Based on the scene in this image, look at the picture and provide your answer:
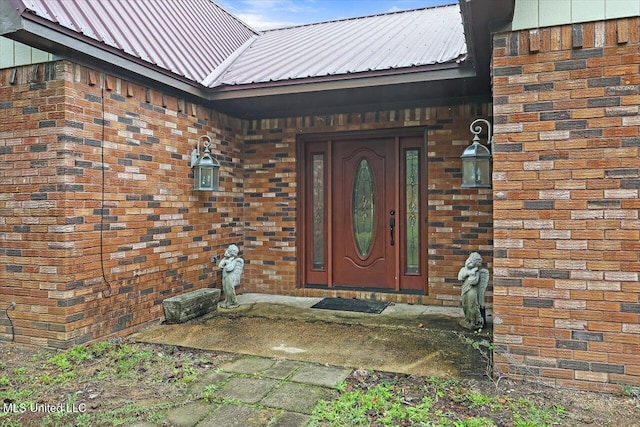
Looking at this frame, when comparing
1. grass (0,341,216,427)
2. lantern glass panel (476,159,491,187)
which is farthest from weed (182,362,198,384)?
lantern glass panel (476,159,491,187)

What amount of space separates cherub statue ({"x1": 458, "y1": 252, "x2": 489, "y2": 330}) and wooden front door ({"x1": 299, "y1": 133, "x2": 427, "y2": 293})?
47.0 inches

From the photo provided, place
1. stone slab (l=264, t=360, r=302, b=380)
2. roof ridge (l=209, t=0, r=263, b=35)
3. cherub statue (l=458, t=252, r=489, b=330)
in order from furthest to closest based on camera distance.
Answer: roof ridge (l=209, t=0, r=263, b=35) < cherub statue (l=458, t=252, r=489, b=330) < stone slab (l=264, t=360, r=302, b=380)

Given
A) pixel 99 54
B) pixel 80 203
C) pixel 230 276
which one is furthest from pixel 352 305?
pixel 99 54

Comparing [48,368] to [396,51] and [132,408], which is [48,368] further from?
[396,51]

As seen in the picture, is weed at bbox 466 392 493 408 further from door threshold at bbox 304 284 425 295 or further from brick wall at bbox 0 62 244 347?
brick wall at bbox 0 62 244 347

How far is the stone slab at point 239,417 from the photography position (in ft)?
8.66

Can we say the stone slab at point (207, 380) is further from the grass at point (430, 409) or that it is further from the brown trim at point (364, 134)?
the brown trim at point (364, 134)

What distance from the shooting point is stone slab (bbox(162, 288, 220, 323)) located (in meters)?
4.80

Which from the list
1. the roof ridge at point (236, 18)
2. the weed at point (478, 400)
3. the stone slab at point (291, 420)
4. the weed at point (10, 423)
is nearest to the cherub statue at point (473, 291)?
the weed at point (478, 400)

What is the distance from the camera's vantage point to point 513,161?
324 centimetres

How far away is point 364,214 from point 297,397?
3.43m

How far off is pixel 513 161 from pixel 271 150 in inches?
150

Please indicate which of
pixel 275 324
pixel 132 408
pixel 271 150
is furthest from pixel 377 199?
pixel 132 408

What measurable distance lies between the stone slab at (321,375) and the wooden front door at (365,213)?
2567mm
